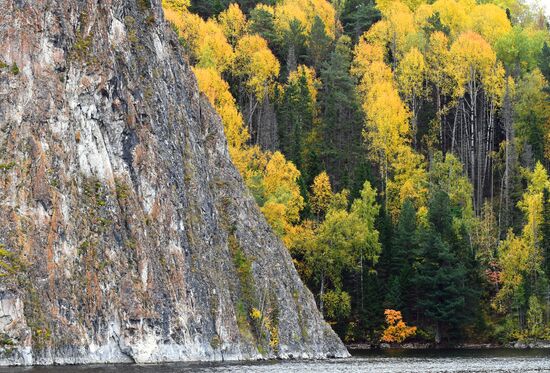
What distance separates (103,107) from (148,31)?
11.6 metres

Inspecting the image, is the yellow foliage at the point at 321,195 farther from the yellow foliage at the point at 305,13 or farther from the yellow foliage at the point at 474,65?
the yellow foliage at the point at 305,13

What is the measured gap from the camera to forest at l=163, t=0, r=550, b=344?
101m

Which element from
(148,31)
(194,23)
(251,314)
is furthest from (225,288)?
(194,23)

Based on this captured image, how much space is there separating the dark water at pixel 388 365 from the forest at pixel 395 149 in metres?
11.6

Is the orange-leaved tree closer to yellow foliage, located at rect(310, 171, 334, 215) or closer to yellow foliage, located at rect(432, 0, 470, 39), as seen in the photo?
yellow foliage, located at rect(310, 171, 334, 215)

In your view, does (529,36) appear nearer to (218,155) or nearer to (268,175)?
(268,175)

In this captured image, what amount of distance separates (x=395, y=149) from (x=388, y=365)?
5051cm

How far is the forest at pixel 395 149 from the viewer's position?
3964 inches

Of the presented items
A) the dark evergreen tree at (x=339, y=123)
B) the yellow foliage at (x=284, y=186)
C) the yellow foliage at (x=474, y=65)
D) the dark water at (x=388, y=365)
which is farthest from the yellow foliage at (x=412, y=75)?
the dark water at (x=388, y=365)

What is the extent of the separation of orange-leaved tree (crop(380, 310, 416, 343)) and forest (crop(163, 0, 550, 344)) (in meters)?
0.26

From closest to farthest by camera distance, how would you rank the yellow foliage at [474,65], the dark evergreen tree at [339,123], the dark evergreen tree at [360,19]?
the dark evergreen tree at [339,123]
the yellow foliage at [474,65]
the dark evergreen tree at [360,19]

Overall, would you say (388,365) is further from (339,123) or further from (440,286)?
(339,123)

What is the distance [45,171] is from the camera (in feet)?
209

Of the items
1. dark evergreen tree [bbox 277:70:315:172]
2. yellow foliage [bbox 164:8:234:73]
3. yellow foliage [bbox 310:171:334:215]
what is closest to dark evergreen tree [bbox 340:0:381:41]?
dark evergreen tree [bbox 277:70:315:172]
